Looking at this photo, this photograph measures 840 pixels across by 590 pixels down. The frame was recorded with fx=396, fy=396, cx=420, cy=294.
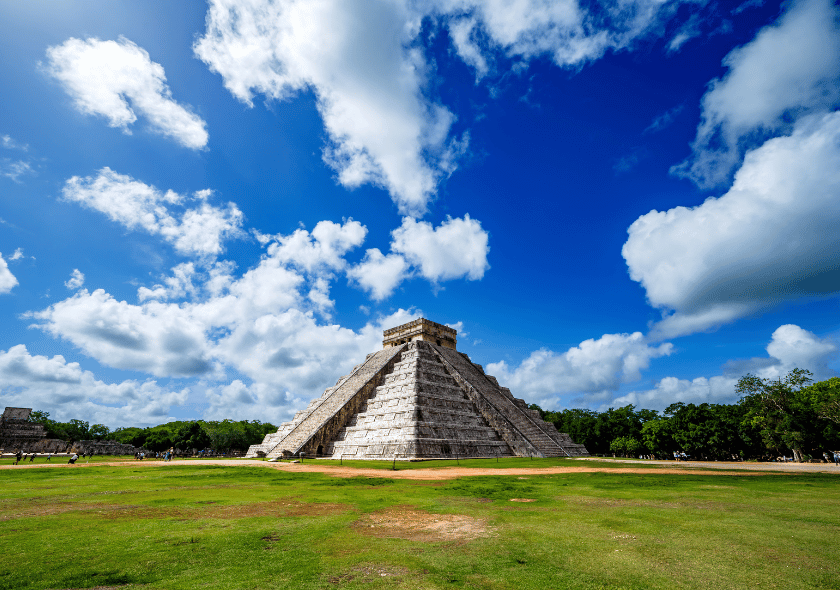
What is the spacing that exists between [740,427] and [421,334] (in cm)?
3548

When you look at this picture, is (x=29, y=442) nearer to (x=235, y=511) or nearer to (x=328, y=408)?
(x=328, y=408)

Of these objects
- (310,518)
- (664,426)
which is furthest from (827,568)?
(664,426)

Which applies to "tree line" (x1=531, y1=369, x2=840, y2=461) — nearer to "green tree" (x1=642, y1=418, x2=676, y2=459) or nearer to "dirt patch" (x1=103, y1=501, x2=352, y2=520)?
"green tree" (x1=642, y1=418, x2=676, y2=459)

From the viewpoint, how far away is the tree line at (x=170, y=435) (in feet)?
173

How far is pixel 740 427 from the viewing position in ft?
138

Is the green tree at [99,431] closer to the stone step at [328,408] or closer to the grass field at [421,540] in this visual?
the stone step at [328,408]

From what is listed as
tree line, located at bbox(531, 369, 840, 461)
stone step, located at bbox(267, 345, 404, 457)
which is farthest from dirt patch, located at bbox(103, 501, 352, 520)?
tree line, located at bbox(531, 369, 840, 461)

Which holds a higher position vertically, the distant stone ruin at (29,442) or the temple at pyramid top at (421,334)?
the temple at pyramid top at (421,334)

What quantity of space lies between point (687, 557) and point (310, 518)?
21.2 ft

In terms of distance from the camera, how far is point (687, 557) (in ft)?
17.4

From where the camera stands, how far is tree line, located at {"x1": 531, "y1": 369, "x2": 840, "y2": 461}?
36281mm

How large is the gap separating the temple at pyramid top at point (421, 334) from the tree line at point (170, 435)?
Result: 26807 millimetres

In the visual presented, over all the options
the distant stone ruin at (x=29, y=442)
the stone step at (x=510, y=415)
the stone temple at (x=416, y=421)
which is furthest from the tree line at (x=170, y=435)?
the stone step at (x=510, y=415)

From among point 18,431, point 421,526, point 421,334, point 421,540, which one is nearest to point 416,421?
point 421,526
